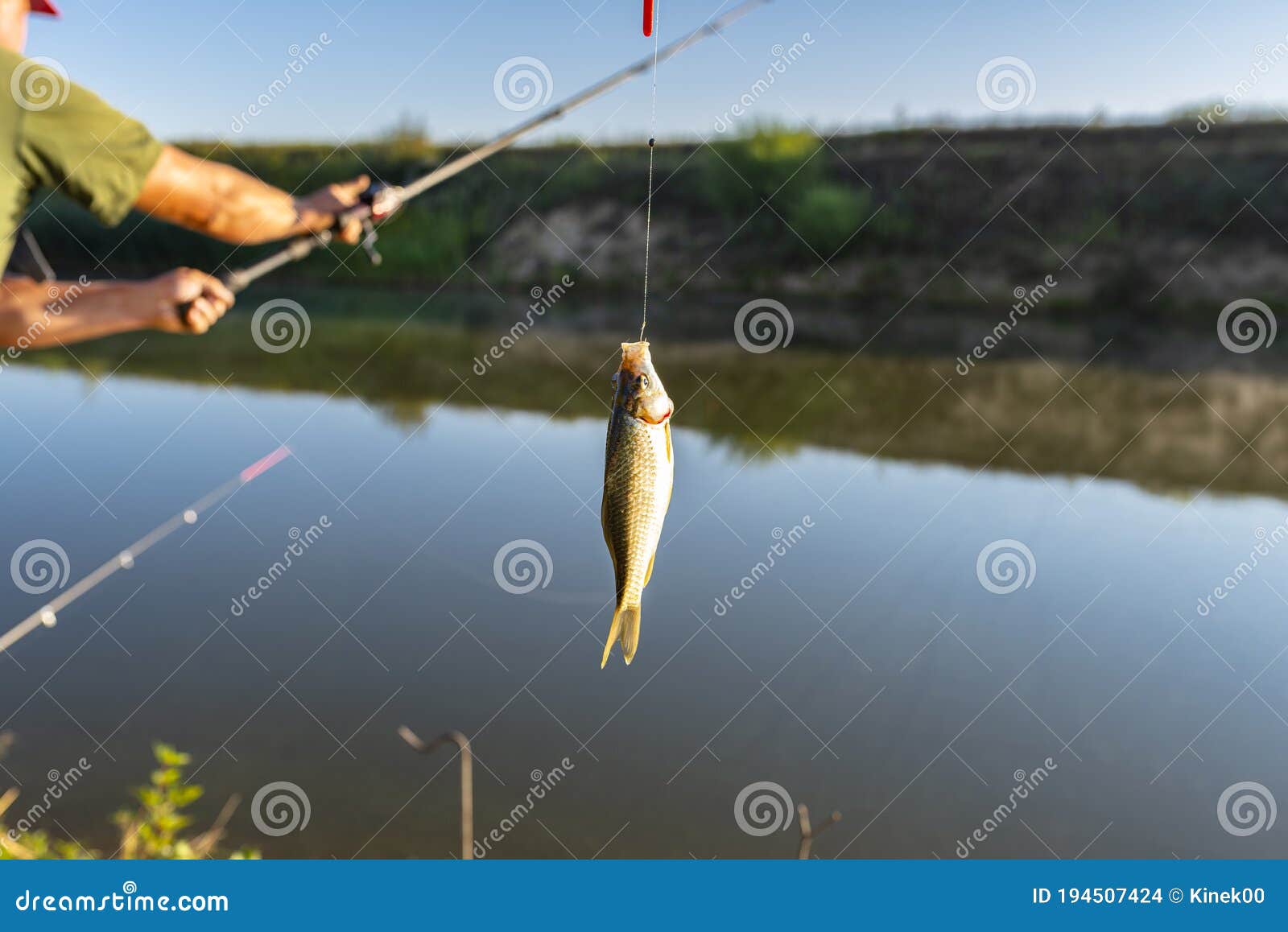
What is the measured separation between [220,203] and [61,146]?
33 centimetres

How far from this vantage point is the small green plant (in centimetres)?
315

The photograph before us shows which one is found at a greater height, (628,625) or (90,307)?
(90,307)

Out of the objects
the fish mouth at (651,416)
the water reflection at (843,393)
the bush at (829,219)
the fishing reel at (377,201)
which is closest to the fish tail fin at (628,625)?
the fish mouth at (651,416)

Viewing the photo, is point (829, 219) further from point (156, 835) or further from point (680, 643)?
point (156, 835)

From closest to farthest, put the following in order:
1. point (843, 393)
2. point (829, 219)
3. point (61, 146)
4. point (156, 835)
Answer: point (61, 146)
point (156, 835)
point (843, 393)
point (829, 219)

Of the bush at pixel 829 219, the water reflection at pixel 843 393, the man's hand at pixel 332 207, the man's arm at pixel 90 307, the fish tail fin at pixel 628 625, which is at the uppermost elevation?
the bush at pixel 829 219

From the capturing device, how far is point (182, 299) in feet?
6.14

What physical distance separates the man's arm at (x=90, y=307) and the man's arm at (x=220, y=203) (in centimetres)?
10

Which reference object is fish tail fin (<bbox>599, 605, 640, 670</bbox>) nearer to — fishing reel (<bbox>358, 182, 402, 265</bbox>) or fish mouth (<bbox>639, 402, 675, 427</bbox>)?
fish mouth (<bbox>639, 402, 675, 427</bbox>)

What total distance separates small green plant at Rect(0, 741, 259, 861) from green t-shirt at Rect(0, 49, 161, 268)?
1.89 meters

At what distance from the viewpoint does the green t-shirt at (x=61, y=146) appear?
1.52 metres

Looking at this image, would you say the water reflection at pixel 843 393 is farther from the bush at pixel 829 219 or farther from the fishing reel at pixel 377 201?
the fishing reel at pixel 377 201

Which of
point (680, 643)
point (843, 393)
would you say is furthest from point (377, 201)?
point (843, 393)

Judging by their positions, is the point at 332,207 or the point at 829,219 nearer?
the point at 332,207
